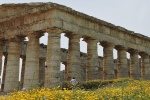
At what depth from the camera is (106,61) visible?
96.5ft

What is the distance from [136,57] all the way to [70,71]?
12.5 metres

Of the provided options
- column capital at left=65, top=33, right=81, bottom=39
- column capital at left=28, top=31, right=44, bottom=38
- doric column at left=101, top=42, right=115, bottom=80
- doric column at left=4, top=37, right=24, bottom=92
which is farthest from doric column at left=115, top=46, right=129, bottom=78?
doric column at left=4, top=37, right=24, bottom=92

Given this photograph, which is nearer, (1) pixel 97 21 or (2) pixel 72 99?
(2) pixel 72 99

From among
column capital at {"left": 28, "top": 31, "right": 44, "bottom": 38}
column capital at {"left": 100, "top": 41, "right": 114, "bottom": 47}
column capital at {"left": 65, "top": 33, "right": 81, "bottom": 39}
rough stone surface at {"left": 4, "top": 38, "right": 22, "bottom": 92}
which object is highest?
column capital at {"left": 28, "top": 31, "right": 44, "bottom": 38}

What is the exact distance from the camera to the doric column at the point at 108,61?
28938 mm

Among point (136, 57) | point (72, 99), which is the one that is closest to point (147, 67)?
point (136, 57)

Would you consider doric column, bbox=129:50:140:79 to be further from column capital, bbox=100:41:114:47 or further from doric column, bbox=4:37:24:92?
doric column, bbox=4:37:24:92

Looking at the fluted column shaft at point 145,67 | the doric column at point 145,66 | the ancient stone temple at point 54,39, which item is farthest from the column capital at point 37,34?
the fluted column shaft at point 145,67

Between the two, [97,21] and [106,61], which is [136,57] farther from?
[97,21]

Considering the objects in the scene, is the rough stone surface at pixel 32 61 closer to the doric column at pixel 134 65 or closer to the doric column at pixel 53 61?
the doric column at pixel 53 61

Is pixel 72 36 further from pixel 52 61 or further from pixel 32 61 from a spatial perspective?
pixel 32 61

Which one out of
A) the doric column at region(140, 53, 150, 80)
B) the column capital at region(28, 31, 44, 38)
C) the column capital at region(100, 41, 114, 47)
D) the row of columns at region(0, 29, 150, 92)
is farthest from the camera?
the doric column at region(140, 53, 150, 80)

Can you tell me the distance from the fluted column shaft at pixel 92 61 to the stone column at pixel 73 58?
1.64 metres

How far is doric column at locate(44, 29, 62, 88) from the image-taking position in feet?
74.7
